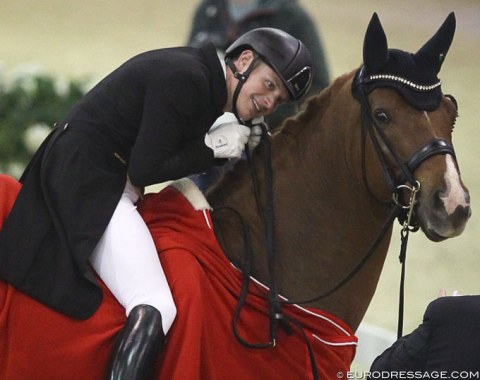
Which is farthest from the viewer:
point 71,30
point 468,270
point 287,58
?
point 71,30

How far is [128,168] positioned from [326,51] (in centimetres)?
445

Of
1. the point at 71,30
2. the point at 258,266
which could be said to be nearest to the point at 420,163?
the point at 258,266

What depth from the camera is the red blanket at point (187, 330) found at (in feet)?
7.84

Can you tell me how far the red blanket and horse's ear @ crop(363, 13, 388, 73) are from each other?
57 centimetres

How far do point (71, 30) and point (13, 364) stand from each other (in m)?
6.26

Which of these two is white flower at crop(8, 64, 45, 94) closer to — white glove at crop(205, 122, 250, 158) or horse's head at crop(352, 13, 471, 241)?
white glove at crop(205, 122, 250, 158)

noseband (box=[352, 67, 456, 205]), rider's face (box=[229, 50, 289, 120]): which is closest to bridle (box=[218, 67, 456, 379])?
noseband (box=[352, 67, 456, 205])

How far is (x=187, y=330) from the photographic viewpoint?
238 cm

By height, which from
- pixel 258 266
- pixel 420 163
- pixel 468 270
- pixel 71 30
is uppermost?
pixel 71 30

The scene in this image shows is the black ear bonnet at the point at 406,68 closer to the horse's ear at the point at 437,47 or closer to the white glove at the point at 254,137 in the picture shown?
the horse's ear at the point at 437,47

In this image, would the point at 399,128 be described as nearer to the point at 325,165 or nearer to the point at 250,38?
the point at 325,165

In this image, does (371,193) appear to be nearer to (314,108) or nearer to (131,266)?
(314,108)

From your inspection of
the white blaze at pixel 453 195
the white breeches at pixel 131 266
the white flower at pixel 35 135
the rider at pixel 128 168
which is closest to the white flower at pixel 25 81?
the white flower at pixel 35 135

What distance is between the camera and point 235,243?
2.63 metres
